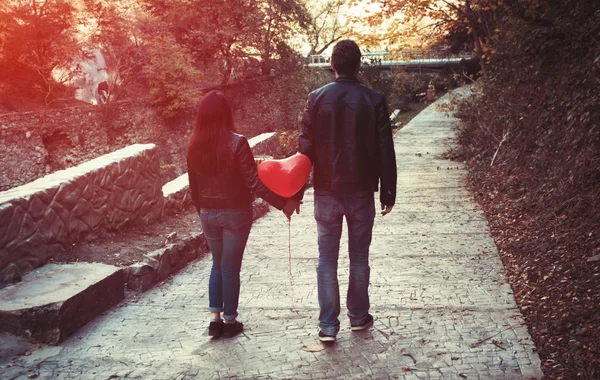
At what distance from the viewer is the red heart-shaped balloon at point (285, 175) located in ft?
14.2

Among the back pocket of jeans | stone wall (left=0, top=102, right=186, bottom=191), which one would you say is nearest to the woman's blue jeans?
the back pocket of jeans

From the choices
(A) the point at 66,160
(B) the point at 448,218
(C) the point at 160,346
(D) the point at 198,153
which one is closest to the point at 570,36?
(B) the point at 448,218

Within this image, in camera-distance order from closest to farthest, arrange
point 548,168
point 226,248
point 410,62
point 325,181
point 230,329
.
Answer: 1. point 325,181
2. point 226,248
3. point 230,329
4. point 548,168
5. point 410,62

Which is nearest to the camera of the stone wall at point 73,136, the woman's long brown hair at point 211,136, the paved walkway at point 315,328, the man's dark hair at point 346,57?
the paved walkway at point 315,328

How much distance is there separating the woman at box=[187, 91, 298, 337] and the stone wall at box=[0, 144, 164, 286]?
1.78m

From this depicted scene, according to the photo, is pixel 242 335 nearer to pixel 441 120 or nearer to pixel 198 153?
pixel 198 153

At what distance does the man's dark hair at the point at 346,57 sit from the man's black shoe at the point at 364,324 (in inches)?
69.5

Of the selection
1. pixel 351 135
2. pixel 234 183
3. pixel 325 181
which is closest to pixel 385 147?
pixel 351 135

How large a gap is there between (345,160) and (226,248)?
1080 millimetres

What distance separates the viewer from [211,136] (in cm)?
432

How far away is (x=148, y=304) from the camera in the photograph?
541cm

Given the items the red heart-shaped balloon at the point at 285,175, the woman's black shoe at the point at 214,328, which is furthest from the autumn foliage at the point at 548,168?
the woman's black shoe at the point at 214,328

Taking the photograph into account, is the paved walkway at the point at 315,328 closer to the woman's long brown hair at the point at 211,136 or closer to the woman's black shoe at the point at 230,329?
the woman's black shoe at the point at 230,329

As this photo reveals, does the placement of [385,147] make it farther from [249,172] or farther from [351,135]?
[249,172]
